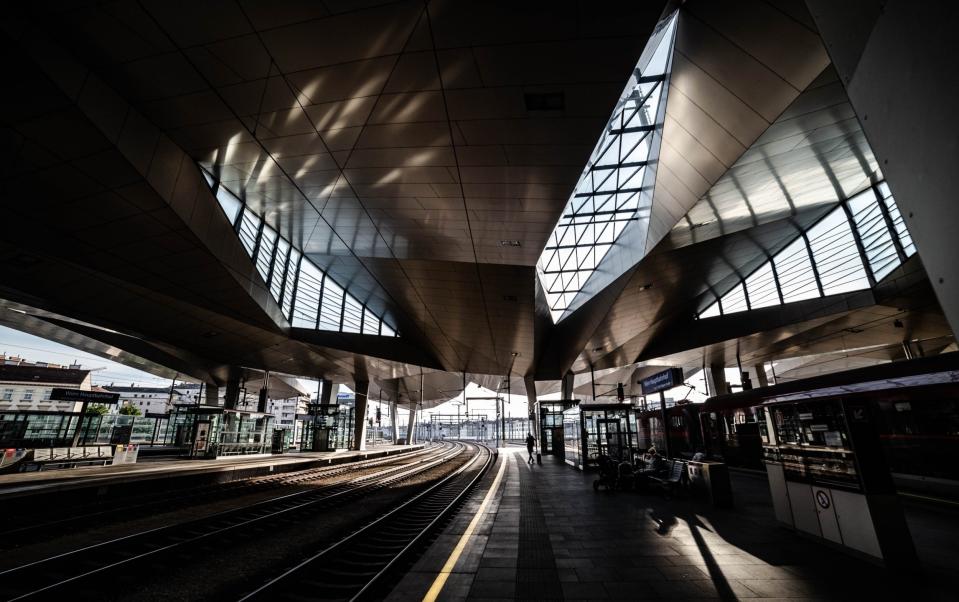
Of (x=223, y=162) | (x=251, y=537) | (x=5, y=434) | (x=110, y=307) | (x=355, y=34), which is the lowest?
(x=251, y=537)

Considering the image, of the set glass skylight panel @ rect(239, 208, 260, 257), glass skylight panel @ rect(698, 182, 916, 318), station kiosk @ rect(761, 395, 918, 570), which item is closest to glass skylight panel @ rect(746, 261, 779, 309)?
glass skylight panel @ rect(698, 182, 916, 318)

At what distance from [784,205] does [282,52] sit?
16354 millimetres

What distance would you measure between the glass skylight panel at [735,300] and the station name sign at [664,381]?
1252cm

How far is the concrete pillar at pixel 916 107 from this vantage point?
1.91 metres

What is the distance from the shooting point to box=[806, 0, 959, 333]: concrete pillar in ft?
6.25

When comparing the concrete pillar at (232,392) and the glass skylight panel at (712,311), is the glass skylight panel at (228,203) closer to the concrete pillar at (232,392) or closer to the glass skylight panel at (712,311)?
the concrete pillar at (232,392)

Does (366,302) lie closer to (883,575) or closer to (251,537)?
(251,537)

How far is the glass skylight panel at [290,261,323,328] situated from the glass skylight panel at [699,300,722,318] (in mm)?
24791

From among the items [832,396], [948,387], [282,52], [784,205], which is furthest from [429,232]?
[948,387]

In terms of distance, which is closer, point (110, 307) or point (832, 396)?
point (832, 396)

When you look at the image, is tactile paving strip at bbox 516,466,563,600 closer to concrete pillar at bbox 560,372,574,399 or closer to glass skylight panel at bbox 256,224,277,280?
A: glass skylight panel at bbox 256,224,277,280

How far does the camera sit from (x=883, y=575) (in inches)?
206

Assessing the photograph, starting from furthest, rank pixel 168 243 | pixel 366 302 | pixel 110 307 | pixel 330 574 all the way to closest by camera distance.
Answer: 1. pixel 366 302
2. pixel 110 307
3. pixel 168 243
4. pixel 330 574

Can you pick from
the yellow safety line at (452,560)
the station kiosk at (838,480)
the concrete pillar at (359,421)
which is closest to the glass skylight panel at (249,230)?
the yellow safety line at (452,560)
